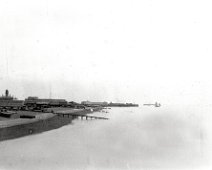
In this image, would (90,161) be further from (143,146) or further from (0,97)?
(0,97)

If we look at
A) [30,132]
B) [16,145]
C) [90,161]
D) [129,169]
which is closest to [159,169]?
[129,169]

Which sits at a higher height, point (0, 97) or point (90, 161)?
point (0, 97)

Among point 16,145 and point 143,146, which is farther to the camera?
point 143,146

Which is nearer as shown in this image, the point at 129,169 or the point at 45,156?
the point at 129,169

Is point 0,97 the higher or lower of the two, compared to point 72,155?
higher

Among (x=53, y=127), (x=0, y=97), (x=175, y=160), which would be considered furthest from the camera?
(x=0, y=97)

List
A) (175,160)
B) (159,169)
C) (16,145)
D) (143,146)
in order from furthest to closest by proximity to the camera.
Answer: (143,146), (16,145), (175,160), (159,169)

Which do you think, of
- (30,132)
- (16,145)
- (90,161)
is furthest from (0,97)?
(90,161)

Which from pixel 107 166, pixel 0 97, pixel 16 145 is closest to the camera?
pixel 107 166

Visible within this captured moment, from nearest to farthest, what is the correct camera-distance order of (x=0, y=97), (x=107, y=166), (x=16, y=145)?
(x=107, y=166)
(x=16, y=145)
(x=0, y=97)

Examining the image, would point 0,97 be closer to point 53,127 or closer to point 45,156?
point 53,127
